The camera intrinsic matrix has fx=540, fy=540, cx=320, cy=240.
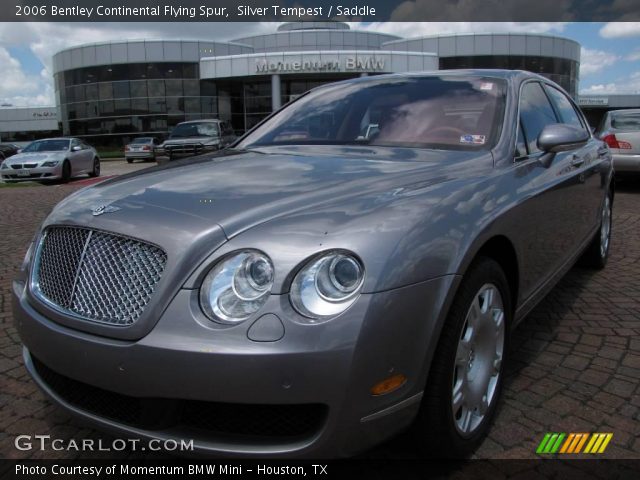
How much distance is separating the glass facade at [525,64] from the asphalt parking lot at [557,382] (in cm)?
4339

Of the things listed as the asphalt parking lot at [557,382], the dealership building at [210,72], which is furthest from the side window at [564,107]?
the dealership building at [210,72]

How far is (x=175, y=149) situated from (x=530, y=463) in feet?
49.3

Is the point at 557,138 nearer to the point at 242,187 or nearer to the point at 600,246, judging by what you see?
the point at 242,187

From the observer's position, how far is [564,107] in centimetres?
430

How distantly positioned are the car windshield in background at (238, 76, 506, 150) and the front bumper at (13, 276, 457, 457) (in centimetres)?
135

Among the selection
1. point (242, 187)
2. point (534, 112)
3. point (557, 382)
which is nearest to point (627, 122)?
point (534, 112)

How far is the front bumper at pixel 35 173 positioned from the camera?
599 inches

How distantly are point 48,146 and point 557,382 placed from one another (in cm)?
1707

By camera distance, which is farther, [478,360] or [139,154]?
[139,154]

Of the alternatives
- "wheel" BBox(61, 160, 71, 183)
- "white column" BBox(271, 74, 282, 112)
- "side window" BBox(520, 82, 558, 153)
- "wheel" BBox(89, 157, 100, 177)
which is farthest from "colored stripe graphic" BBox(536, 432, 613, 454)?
"white column" BBox(271, 74, 282, 112)

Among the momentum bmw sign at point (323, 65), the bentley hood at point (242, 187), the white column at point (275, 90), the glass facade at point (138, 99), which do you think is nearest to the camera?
the bentley hood at point (242, 187)

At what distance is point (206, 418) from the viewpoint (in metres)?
1.78

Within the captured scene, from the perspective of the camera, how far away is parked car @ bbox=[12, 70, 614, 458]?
167 centimetres

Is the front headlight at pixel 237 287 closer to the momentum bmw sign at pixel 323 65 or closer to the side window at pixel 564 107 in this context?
the side window at pixel 564 107
